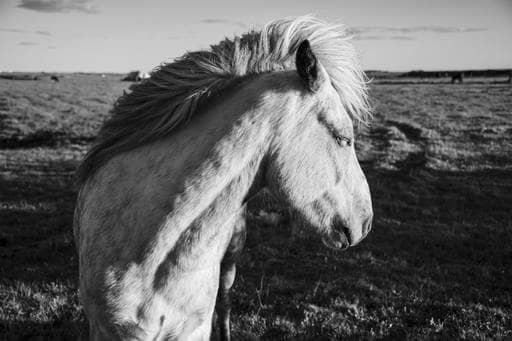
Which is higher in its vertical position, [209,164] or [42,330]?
[209,164]

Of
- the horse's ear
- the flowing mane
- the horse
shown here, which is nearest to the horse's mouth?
the horse

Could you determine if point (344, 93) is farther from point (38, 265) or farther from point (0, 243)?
point (0, 243)

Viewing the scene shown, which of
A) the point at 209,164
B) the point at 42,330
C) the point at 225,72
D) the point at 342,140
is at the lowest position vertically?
the point at 42,330

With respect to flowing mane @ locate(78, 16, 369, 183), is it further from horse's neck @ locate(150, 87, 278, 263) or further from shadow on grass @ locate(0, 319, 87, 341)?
shadow on grass @ locate(0, 319, 87, 341)

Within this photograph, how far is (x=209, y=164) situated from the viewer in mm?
2354

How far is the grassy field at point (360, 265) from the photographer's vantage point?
5.35m

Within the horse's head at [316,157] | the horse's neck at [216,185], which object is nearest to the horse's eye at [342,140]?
the horse's head at [316,157]

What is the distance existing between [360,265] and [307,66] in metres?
5.80

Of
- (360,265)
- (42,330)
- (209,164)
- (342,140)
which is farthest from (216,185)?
(360,265)

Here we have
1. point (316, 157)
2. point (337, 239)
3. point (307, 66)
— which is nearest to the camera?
point (307, 66)

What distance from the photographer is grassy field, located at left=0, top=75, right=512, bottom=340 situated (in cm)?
535

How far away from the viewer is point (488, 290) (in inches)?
257

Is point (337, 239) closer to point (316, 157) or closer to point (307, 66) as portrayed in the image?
point (316, 157)

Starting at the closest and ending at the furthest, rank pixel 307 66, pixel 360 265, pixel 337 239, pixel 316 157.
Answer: pixel 307 66 → pixel 316 157 → pixel 337 239 → pixel 360 265
